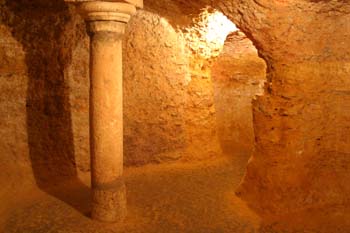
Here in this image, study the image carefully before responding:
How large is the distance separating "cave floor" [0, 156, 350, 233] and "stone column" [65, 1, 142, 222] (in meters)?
0.27

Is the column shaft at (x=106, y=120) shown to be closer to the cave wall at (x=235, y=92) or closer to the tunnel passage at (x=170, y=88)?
the tunnel passage at (x=170, y=88)

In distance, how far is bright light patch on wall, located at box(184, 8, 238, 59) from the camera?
6.34 m

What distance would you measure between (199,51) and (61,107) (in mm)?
2708

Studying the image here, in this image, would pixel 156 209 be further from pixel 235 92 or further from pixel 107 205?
pixel 235 92

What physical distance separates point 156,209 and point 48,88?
2.51 metres

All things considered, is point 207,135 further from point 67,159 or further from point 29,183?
point 29,183

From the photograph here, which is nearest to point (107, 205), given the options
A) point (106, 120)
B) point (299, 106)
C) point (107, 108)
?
point (106, 120)

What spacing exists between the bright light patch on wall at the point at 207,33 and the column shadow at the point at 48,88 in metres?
2.12

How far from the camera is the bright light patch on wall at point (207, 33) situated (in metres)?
6.34

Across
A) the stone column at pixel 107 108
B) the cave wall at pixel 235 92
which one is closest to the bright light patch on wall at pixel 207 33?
the cave wall at pixel 235 92

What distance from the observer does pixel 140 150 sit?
643 cm

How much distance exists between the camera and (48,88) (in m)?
5.51

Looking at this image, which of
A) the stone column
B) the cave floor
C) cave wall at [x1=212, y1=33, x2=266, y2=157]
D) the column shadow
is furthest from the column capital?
cave wall at [x1=212, y1=33, x2=266, y2=157]

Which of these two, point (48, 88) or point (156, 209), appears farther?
point (48, 88)
